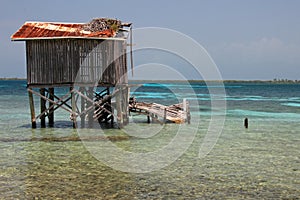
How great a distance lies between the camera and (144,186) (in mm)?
11812

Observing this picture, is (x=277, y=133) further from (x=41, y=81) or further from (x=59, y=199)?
(x=59, y=199)

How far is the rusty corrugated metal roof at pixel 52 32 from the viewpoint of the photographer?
2192 centimetres

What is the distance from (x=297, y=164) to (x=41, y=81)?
46.4 ft

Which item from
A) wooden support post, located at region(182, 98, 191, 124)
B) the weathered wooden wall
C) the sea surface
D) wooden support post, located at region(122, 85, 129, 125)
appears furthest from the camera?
wooden support post, located at region(182, 98, 191, 124)

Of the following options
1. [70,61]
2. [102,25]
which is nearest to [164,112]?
[102,25]

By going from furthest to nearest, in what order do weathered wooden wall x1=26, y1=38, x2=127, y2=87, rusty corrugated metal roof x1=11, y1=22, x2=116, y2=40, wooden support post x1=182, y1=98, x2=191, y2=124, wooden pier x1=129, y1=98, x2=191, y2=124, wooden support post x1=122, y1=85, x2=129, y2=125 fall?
1. wooden support post x1=182, y1=98, x2=191, y2=124
2. wooden pier x1=129, y1=98, x2=191, y2=124
3. wooden support post x1=122, y1=85, x2=129, y2=125
4. weathered wooden wall x1=26, y1=38, x2=127, y2=87
5. rusty corrugated metal roof x1=11, y1=22, x2=116, y2=40

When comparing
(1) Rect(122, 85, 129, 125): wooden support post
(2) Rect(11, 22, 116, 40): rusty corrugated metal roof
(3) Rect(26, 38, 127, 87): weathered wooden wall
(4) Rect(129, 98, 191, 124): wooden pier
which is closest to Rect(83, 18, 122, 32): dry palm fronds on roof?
(2) Rect(11, 22, 116, 40): rusty corrugated metal roof

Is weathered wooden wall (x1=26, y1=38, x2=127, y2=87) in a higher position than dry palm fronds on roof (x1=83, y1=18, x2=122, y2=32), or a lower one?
lower

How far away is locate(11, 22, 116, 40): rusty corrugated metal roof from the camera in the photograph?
71.9 feet

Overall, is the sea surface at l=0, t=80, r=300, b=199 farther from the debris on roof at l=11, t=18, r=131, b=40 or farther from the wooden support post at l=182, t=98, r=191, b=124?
the debris on roof at l=11, t=18, r=131, b=40

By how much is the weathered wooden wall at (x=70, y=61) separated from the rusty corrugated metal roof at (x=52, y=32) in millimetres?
318

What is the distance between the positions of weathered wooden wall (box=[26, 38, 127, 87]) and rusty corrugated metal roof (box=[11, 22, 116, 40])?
32cm

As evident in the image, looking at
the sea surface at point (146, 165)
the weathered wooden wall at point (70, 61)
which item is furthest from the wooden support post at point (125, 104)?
the weathered wooden wall at point (70, 61)

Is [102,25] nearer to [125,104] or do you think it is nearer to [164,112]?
[125,104]
